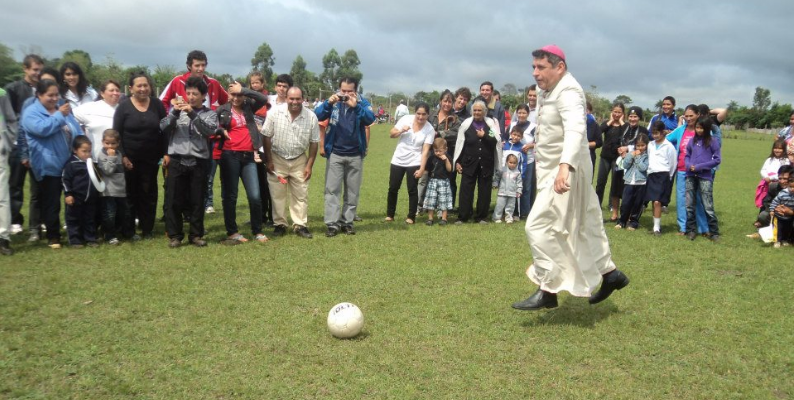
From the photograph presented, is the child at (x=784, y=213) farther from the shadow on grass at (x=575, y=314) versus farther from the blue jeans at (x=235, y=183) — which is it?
the blue jeans at (x=235, y=183)

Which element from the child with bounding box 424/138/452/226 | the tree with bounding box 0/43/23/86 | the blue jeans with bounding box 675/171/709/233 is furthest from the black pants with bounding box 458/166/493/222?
the tree with bounding box 0/43/23/86

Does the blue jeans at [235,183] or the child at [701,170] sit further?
the child at [701,170]

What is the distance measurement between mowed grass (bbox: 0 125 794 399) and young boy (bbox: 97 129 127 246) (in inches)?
14.8

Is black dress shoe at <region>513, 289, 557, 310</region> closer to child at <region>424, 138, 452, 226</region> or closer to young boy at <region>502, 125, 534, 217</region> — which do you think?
child at <region>424, 138, 452, 226</region>

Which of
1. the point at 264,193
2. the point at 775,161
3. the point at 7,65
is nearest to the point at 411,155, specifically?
the point at 264,193

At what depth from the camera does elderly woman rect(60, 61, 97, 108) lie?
7.82m

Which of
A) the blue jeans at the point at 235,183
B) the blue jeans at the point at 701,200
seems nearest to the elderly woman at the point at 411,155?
the blue jeans at the point at 235,183

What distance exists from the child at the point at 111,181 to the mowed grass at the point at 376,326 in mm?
377

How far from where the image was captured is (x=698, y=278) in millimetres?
6773

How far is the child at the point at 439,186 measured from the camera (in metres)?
9.68

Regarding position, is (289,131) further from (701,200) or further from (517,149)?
(701,200)

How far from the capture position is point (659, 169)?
9.27m

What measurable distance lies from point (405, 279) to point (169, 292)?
2.48 m

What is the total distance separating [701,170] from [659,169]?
646mm
